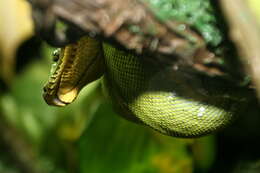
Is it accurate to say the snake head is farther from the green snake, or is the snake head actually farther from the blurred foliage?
the blurred foliage

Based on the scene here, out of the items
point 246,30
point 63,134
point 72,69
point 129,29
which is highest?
point 246,30

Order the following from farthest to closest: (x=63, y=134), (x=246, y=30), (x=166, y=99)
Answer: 1. (x=63, y=134)
2. (x=166, y=99)
3. (x=246, y=30)

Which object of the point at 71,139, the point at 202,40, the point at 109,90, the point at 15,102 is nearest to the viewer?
the point at 202,40

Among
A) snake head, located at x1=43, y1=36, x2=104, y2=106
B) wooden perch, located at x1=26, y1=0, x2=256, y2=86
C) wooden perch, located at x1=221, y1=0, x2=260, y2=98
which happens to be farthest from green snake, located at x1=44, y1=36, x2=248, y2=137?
wooden perch, located at x1=221, y1=0, x2=260, y2=98

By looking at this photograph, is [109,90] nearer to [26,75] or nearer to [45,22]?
[45,22]

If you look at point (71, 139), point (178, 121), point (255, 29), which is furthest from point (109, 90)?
point (71, 139)

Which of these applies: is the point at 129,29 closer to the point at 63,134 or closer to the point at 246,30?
the point at 246,30

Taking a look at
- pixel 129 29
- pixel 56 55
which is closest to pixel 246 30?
pixel 129 29
